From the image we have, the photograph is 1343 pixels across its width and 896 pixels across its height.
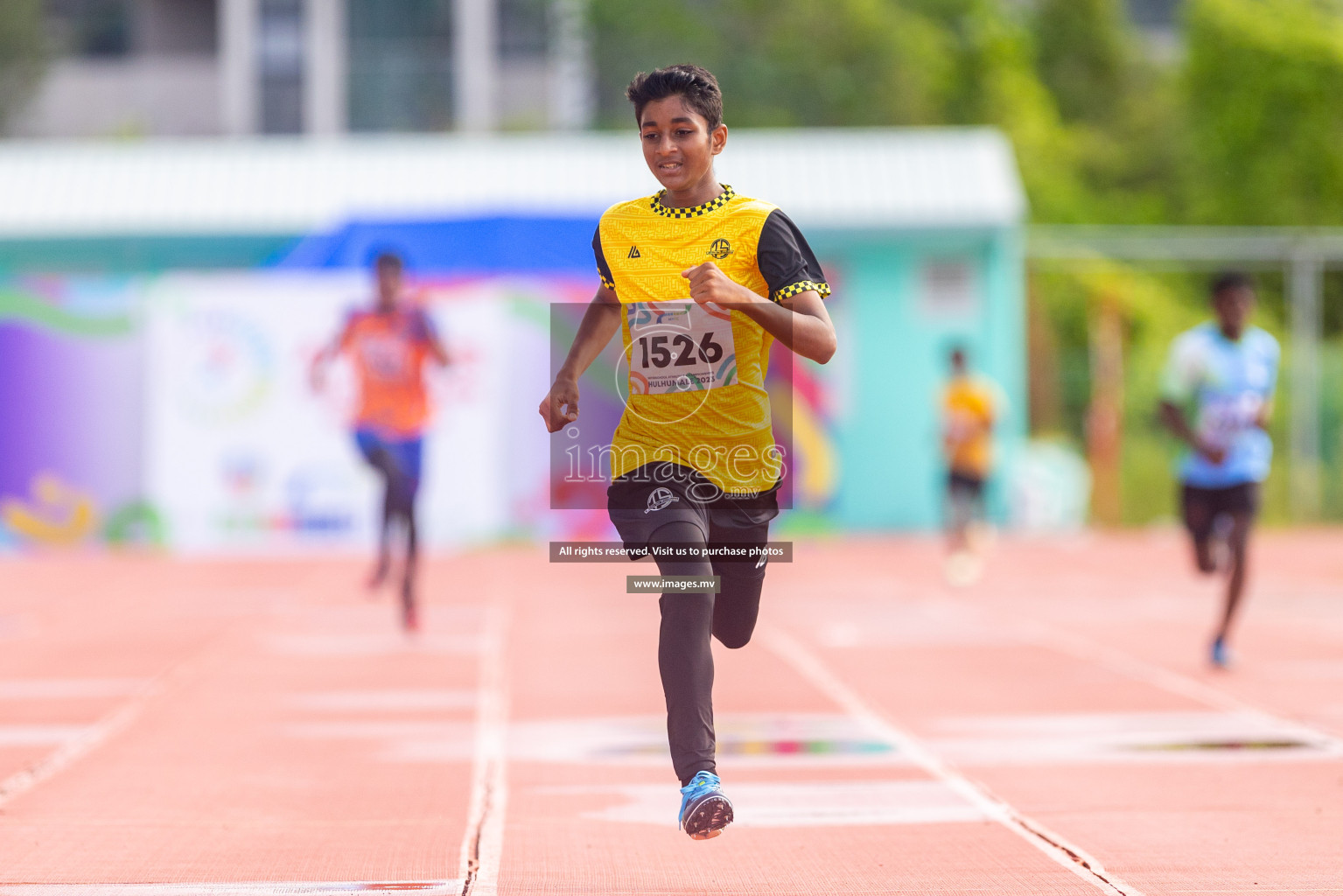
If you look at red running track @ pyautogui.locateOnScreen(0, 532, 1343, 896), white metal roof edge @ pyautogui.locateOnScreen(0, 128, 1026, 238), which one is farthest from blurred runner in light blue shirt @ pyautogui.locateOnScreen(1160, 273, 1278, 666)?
white metal roof edge @ pyautogui.locateOnScreen(0, 128, 1026, 238)

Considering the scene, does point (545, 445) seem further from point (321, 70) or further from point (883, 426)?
point (321, 70)

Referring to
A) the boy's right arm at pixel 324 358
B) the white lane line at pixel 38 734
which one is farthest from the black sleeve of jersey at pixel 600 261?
the boy's right arm at pixel 324 358

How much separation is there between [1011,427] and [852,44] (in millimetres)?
30853

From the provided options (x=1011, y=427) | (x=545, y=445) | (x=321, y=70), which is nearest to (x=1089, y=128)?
(x=321, y=70)

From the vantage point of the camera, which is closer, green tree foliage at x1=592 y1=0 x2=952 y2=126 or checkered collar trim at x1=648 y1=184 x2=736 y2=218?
checkered collar trim at x1=648 y1=184 x2=736 y2=218

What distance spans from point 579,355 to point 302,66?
170ft

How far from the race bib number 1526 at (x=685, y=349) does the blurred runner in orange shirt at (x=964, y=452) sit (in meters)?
12.2

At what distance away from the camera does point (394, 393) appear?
457 inches

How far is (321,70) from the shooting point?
177 ft

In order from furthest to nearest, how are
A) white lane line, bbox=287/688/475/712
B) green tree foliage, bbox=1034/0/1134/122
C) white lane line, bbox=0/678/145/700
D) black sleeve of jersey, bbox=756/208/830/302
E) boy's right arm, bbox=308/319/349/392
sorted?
green tree foliage, bbox=1034/0/1134/122 → boy's right arm, bbox=308/319/349/392 → white lane line, bbox=0/678/145/700 → white lane line, bbox=287/688/475/712 → black sleeve of jersey, bbox=756/208/830/302

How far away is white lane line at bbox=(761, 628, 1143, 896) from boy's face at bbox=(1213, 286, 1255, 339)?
265 cm

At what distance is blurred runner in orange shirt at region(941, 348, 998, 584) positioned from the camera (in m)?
16.9

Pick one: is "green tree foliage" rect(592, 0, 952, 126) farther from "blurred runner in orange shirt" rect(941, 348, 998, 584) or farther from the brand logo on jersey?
the brand logo on jersey

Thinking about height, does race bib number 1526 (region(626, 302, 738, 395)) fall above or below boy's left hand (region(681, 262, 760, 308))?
below
